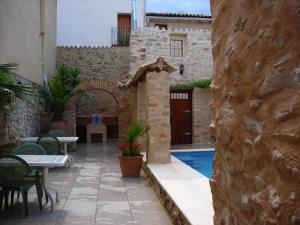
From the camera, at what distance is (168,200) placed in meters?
4.83

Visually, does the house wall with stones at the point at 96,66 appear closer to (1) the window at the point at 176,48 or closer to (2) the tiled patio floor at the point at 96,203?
(1) the window at the point at 176,48

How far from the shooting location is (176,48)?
1550cm

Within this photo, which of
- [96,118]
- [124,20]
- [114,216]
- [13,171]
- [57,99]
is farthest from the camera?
[124,20]

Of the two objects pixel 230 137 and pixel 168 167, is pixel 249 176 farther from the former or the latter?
pixel 168 167

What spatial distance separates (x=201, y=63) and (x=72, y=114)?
594cm

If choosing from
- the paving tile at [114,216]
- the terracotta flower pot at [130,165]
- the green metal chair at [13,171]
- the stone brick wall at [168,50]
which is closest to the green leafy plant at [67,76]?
the stone brick wall at [168,50]

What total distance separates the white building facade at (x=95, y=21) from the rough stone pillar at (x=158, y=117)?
35.2 ft

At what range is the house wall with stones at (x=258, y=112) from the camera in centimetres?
138

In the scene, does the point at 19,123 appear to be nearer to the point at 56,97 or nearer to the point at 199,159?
the point at 56,97

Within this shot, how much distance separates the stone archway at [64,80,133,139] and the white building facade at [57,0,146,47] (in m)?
5.82

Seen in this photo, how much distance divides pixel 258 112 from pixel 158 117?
6.41 meters

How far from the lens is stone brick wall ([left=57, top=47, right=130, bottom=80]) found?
16.9 meters

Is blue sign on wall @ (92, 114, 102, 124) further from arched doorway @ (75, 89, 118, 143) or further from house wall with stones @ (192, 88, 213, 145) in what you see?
house wall with stones @ (192, 88, 213, 145)

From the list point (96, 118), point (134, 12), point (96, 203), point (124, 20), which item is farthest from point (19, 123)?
point (124, 20)
